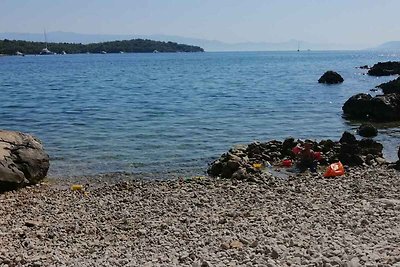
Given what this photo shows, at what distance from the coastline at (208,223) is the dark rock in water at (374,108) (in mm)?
15367

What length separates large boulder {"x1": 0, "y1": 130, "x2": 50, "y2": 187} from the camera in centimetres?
1476

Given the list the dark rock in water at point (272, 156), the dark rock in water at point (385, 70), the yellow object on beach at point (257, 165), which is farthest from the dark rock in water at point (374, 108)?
the dark rock in water at point (385, 70)

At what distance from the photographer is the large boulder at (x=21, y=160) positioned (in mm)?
14758

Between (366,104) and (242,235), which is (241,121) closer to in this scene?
(366,104)

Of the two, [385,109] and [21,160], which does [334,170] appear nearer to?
[21,160]

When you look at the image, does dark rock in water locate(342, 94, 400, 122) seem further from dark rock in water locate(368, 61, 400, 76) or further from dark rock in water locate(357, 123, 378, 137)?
dark rock in water locate(368, 61, 400, 76)

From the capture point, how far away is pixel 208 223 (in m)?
10.7

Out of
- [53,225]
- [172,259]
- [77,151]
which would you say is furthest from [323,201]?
[77,151]

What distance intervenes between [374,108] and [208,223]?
22559 millimetres

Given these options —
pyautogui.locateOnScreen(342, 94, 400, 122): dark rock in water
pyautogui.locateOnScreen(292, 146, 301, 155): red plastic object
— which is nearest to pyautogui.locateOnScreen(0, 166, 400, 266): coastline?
pyautogui.locateOnScreen(292, 146, 301, 155): red plastic object

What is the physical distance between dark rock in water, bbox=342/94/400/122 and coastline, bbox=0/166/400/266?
15.4 metres

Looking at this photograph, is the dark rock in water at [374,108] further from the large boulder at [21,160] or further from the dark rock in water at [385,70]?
the dark rock in water at [385,70]

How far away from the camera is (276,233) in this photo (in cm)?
962

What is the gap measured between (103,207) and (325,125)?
18045 millimetres
